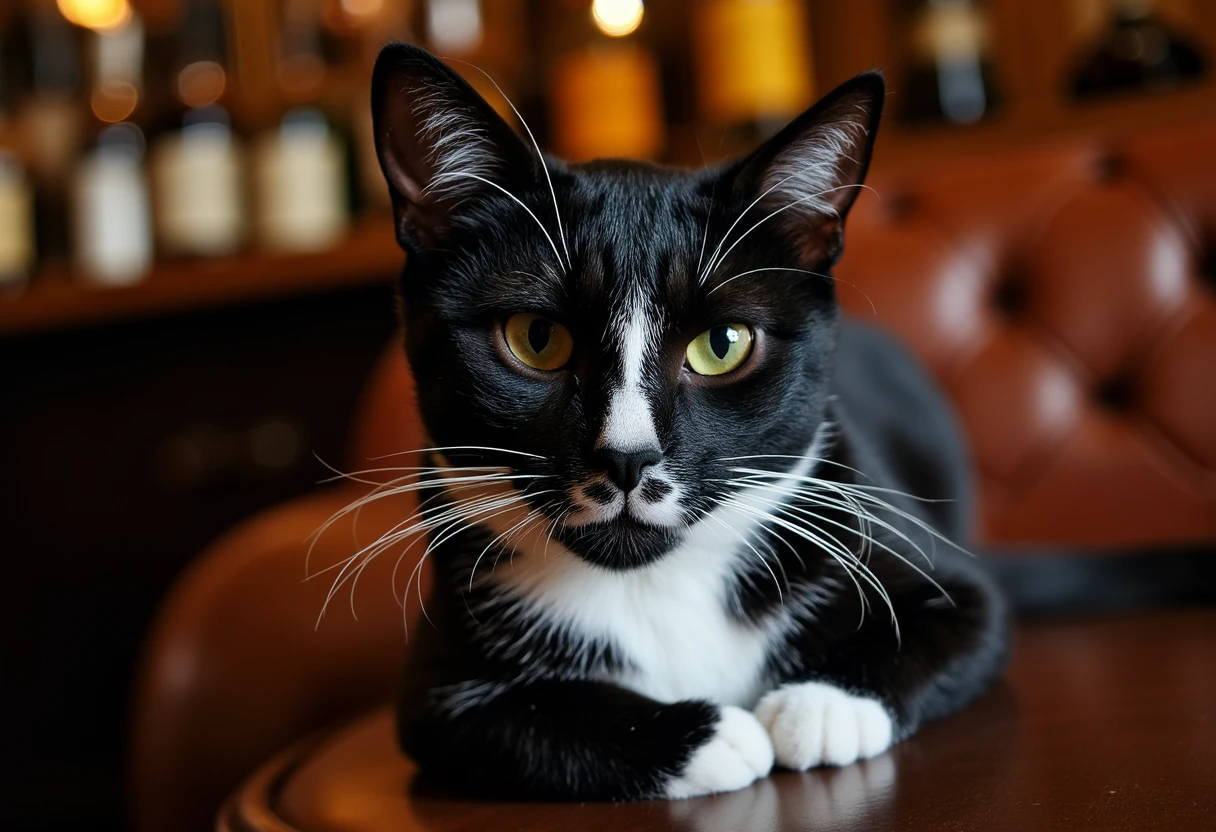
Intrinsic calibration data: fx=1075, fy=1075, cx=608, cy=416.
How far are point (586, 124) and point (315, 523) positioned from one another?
2.50 ft

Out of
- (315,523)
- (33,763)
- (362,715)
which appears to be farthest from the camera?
(33,763)

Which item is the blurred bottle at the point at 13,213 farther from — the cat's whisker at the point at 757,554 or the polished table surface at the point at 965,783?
the cat's whisker at the point at 757,554

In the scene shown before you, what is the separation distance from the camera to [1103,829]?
467 millimetres

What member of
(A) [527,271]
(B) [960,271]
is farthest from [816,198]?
(B) [960,271]

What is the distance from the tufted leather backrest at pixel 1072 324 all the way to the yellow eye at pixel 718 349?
60 centimetres

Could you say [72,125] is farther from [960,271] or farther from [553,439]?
[553,439]

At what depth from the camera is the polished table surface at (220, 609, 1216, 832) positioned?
0.50 metres

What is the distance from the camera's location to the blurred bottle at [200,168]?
1.66m

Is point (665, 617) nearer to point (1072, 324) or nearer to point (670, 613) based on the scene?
point (670, 613)

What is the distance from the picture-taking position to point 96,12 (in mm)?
1848

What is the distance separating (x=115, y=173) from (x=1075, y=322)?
148cm

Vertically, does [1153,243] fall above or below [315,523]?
above

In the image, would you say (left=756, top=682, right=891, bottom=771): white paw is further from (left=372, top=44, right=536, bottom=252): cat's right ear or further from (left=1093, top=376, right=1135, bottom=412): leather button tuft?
(left=1093, top=376, right=1135, bottom=412): leather button tuft

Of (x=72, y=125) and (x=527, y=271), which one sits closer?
(x=527, y=271)
